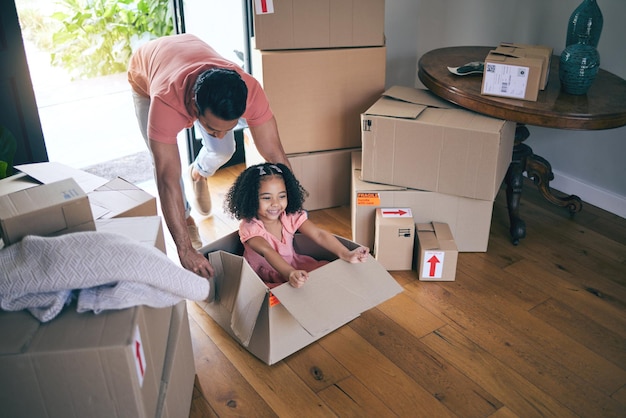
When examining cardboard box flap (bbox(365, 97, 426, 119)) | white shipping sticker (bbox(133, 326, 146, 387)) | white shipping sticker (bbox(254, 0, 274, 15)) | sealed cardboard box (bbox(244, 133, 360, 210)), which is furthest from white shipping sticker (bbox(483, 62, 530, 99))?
white shipping sticker (bbox(133, 326, 146, 387))

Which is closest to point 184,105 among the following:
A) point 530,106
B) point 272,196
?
point 272,196

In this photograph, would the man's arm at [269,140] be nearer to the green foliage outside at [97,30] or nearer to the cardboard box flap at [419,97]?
the cardboard box flap at [419,97]

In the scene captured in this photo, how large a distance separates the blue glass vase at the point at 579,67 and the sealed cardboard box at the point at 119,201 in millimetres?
1560

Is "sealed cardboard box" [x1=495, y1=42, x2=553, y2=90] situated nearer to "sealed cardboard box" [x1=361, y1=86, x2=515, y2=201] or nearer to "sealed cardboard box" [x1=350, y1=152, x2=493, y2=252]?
"sealed cardboard box" [x1=361, y1=86, x2=515, y2=201]

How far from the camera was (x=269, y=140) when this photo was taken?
219 cm

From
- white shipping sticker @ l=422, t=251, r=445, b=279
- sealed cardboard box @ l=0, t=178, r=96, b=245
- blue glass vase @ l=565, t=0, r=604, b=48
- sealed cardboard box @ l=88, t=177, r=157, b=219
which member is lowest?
white shipping sticker @ l=422, t=251, r=445, b=279

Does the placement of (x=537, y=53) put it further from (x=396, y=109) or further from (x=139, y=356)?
(x=139, y=356)

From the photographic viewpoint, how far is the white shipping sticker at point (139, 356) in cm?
114

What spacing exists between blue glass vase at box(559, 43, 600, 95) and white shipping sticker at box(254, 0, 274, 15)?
1153 mm

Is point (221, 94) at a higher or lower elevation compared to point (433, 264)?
higher

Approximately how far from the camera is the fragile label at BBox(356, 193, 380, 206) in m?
2.44

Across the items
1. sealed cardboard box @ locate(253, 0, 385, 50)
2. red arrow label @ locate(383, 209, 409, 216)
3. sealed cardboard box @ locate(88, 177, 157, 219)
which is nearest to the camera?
sealed cardboard box @ locate(88, 177, 157, 219)

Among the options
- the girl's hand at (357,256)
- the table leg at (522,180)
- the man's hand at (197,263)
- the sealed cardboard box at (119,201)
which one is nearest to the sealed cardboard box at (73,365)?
the sealed cardboard box at (119,201)

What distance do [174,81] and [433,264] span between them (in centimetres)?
116
